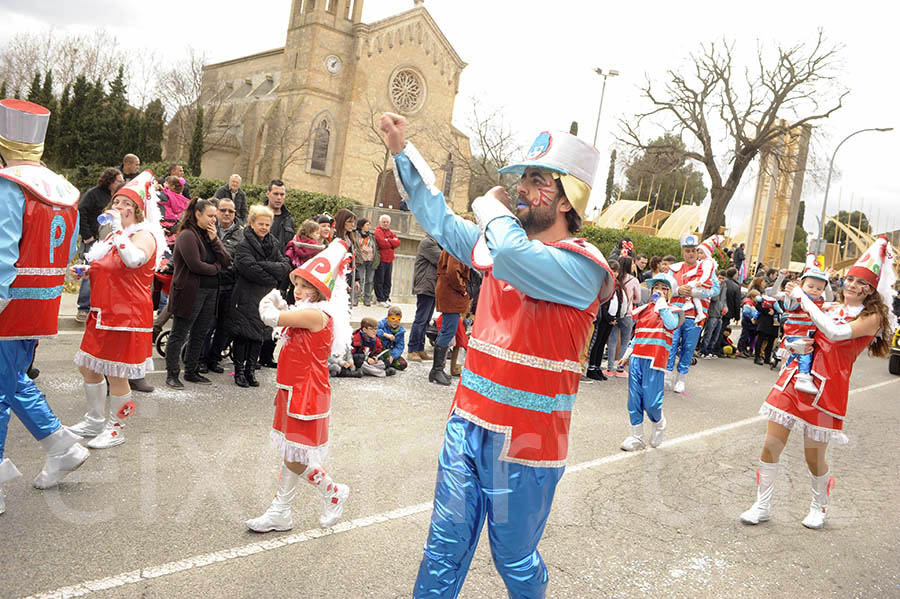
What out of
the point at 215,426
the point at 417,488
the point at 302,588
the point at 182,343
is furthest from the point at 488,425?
the point at 182,343

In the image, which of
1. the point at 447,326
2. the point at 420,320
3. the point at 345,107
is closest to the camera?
the point at 447,326

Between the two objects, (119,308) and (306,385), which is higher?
(119,308)

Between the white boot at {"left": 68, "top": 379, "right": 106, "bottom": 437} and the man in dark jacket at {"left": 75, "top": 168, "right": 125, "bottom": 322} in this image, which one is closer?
the white boot at {"left": 68, "top": 379, "right": 106, "bottom": 437}

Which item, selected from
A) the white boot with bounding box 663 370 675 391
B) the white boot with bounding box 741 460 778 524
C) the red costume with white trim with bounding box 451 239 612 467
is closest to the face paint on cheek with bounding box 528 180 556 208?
the red costume with white trim with bounding box 451 239 612 467

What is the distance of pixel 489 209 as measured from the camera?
8.80ft

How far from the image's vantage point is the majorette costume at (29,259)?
12.9 feet

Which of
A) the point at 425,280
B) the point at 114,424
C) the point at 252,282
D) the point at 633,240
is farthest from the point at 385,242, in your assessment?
the point at 633,240

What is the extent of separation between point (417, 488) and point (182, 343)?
11.3ft

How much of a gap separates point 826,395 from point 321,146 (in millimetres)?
40686

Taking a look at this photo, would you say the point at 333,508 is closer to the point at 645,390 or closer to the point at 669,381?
the point at 645,390

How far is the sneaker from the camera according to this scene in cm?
440

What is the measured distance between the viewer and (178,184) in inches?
421

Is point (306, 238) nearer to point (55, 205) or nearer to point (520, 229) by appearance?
point (55, 205)

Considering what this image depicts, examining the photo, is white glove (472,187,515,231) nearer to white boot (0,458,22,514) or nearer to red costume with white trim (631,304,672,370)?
white boot (0,458,22,514)
